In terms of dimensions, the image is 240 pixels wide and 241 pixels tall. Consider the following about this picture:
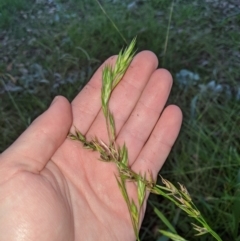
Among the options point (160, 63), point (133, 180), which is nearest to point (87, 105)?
point (133, 180)

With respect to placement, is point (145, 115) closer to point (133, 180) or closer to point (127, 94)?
point (127, 94)

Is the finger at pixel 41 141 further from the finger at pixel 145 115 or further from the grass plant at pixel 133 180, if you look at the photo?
the finger at pixel 145 115

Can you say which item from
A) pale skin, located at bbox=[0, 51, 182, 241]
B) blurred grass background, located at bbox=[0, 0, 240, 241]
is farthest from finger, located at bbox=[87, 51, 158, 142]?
blurred grass background, located at bbox=[0, 0, 240, 241]

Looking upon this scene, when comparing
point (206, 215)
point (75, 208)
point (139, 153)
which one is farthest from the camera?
point (206, 215)

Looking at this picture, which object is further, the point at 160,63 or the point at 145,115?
the point at 160,63

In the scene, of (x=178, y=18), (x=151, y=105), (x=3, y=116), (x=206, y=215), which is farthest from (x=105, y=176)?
(x=178, y=18)

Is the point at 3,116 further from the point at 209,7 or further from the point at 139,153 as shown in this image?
the point at 209,7

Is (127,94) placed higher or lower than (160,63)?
higher
